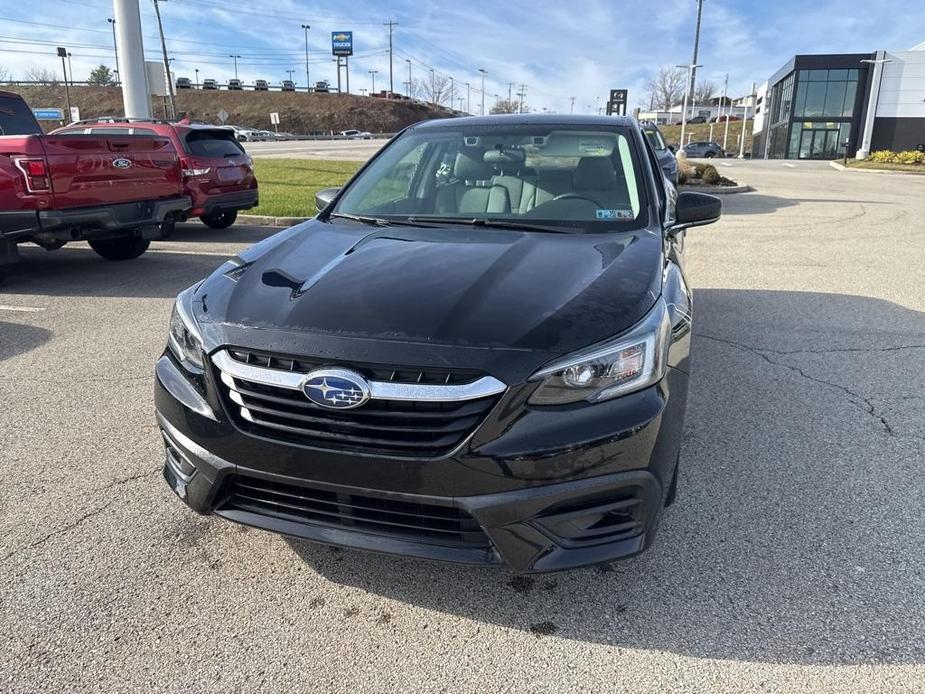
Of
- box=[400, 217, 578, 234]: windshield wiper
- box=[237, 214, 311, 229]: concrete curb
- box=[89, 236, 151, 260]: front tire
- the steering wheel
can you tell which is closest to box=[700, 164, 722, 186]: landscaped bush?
box=[237, 214, 311, 229]: concrete curb

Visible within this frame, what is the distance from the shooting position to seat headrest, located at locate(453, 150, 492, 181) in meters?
3.88

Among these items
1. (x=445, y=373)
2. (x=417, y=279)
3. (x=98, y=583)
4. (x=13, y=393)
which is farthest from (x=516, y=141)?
(x=13, y=393)

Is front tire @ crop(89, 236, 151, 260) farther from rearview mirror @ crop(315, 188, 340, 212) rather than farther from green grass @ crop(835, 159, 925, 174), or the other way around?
green grass @ crop(835, 159, 925, 174)

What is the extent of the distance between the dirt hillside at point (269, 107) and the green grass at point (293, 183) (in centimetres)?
7955

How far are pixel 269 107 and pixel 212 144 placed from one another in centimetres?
10037

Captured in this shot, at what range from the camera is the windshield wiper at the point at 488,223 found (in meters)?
3.28

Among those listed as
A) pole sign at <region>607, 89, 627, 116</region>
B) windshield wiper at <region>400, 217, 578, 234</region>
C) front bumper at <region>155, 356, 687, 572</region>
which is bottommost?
front bumper at <region>155, 356, 687, 572</region>

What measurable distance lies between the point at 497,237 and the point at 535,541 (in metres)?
1.46

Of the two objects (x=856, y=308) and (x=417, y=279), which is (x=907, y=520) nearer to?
(x=417, y=279)

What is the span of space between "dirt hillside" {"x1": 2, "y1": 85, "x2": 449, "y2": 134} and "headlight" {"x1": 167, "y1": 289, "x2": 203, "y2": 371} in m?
100

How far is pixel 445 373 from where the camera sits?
6.95ft

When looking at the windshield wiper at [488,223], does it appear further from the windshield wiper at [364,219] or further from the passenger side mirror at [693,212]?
the passenger side mirror at [693,212]

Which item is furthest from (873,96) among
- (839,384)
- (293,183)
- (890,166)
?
(839,384)

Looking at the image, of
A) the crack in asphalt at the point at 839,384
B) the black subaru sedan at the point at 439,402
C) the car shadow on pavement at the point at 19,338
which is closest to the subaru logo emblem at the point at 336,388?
the black subaru sedan at the point at 439,402
